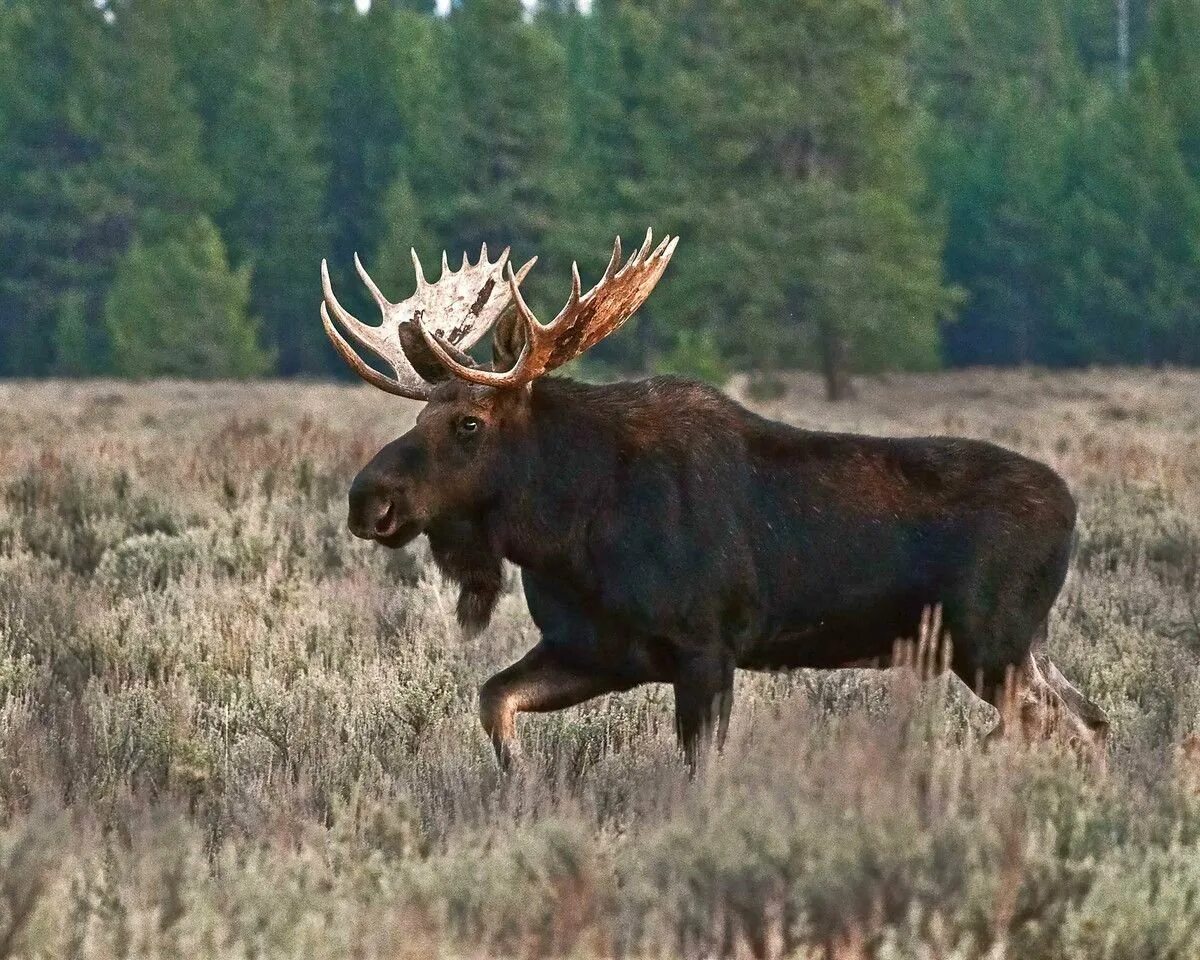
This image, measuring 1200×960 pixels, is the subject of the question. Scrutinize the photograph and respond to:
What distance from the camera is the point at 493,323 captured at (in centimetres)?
589

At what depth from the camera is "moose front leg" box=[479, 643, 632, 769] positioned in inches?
208

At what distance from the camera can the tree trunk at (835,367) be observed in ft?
118

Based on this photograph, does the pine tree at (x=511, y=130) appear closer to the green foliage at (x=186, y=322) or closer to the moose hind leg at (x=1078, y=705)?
the green foliage at (x=186, y=322)

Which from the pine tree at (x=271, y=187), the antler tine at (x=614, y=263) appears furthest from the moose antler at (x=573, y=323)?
the pine tree at (x=271, y=187)

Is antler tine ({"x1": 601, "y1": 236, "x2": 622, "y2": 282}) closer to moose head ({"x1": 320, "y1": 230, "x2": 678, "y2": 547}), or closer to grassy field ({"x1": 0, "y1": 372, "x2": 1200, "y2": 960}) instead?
moose head ({"x1": 320, "y1": 230, "x2": 678, "y2": 547})

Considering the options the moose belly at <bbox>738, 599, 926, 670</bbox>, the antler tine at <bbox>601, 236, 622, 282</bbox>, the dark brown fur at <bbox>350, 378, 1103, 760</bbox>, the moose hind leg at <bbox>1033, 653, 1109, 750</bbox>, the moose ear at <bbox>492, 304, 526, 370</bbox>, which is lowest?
the moose hind leg at <bbox>1033, 653, 1109, 750</bbox>

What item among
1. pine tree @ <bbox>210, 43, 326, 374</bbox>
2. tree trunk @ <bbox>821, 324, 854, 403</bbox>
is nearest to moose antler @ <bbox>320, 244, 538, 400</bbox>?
tree trunk @ <bbox>821, 324, 854, 403</bbox>

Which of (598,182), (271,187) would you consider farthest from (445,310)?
(271,187)

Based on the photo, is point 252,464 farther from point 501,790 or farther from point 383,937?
point 383,937

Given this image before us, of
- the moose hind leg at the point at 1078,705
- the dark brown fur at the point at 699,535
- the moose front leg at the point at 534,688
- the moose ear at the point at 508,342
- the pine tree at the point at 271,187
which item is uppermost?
the pine tree at the point at 271,187

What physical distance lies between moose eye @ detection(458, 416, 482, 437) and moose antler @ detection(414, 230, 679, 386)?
5.7 inches

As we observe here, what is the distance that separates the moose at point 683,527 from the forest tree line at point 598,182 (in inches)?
940

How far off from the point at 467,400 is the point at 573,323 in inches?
15.1

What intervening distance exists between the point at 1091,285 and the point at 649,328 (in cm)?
1032
